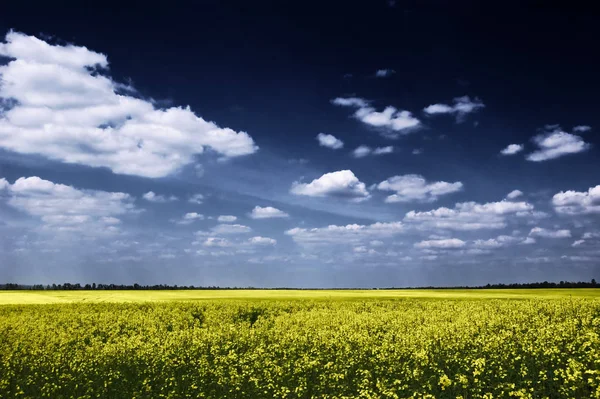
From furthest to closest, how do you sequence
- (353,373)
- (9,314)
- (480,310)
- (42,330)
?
(9,314), (480,310), (42,330), (353,373)

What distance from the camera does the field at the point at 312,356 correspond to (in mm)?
16344

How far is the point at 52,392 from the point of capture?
18.6m

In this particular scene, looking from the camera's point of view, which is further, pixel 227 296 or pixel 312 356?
pixel 227 296

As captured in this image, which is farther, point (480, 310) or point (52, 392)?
point (480, 310)

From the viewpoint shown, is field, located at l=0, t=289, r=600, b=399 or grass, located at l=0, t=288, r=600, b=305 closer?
field, located at l=0, t=289, r=600, b=399

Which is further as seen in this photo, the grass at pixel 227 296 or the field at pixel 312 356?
the grass at pixel 227 296

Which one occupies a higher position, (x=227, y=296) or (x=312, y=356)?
(x=227, y=296)

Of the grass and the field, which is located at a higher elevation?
the grass

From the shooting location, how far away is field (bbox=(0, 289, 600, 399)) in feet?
53.6

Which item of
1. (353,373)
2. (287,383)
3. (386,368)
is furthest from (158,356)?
(386,368)

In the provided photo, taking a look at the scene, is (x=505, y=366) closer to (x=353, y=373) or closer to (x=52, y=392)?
(x=353, y=373)

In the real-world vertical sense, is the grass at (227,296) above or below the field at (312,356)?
above

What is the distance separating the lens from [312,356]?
69.3 feet

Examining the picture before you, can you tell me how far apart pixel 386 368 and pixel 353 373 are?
150 cm
